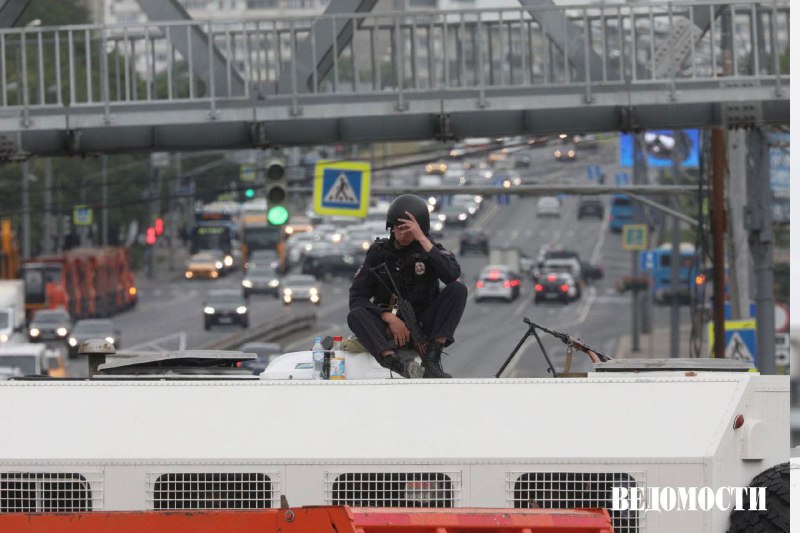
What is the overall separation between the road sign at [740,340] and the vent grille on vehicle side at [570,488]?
59.3 ft

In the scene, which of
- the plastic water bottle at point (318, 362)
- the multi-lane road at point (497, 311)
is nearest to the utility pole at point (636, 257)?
the multi-lane road at point (497, 311)

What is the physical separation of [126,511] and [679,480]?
8.38ft

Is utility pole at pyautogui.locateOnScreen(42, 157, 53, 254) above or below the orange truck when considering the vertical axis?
above

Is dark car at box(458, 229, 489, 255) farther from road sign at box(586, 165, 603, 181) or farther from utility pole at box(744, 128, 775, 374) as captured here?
utility pole at box(744, 128, 775, 374)

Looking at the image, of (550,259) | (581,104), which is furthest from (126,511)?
(550,259)

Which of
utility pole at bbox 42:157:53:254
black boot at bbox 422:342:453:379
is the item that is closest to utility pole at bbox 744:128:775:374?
black boot at bbox 422:342:453:379

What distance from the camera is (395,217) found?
421 inches

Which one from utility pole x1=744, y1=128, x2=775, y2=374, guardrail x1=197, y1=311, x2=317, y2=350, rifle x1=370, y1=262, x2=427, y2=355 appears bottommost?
guardrail x1=197, y1=311, x2=317, y2=350

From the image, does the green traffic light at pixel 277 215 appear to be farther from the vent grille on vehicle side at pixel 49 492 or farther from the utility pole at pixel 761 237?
the vent grille on vehicle side at pixel 49 492

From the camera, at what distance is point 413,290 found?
1084cm

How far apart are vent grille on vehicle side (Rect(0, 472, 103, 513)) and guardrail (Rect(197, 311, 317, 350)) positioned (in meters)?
43.3

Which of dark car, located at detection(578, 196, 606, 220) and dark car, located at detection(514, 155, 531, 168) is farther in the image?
dark car, located at detection(514, 155, 531, 168)

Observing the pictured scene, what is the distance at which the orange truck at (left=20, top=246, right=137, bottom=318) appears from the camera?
68375 mm

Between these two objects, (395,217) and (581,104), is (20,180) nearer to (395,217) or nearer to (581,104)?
(581,104)
